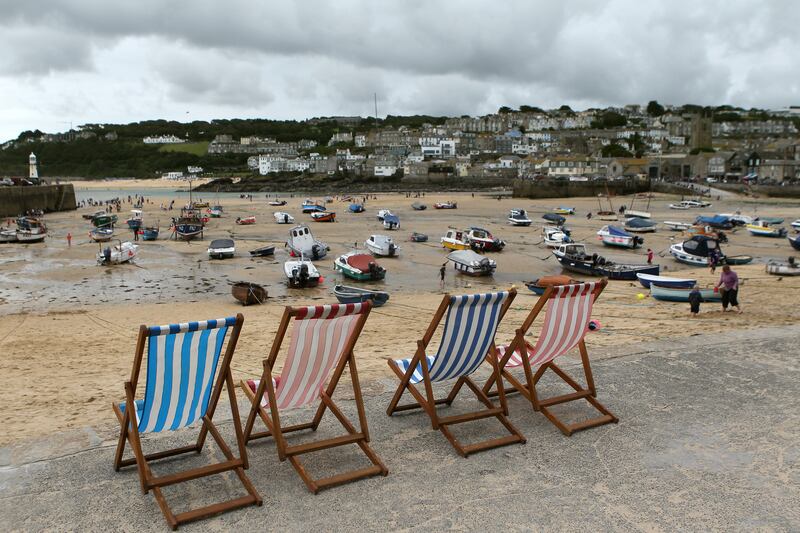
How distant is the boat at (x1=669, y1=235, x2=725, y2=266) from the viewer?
25625mm

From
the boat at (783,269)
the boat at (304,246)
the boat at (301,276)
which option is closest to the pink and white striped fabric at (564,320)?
the boat at (301,276)

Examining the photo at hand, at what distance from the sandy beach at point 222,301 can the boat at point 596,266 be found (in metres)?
1.15

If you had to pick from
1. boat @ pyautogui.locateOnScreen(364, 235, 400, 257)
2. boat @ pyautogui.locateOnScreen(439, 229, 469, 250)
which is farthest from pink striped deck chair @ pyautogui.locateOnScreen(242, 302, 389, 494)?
boat @ pyautogui.locateOnScreen(439, 229, 469, 250)

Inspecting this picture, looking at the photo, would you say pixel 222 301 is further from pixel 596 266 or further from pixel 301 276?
pixel 596 266

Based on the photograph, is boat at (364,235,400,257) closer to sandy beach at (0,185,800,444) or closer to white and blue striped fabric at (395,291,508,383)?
sandy beach at (0,185,800,444)

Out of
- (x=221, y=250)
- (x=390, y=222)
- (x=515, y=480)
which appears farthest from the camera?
(x=390, y=222)

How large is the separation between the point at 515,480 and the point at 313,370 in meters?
1.62

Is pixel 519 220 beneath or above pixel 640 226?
above

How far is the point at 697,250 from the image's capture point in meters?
26.0

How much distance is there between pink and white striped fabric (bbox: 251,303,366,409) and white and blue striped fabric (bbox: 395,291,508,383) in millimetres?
762

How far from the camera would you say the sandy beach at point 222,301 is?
795 cm

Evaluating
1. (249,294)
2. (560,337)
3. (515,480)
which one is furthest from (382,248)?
(515,480)

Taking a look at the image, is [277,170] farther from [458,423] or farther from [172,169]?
[458,423]

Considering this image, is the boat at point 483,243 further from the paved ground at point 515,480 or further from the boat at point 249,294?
the paved ground at point 515,480
